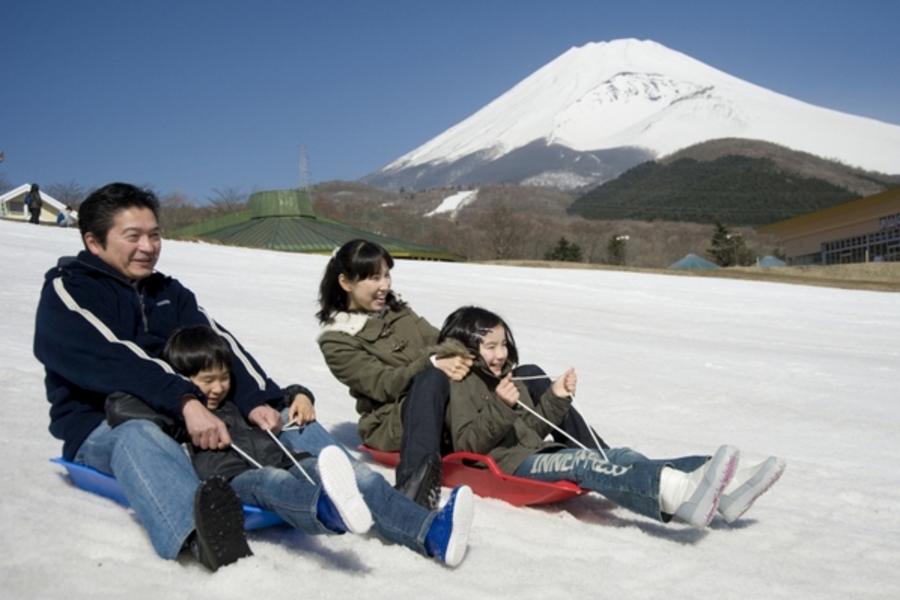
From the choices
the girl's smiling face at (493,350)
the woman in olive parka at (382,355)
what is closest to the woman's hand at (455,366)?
the woman in olive parka at (382,355)

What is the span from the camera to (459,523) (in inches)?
109

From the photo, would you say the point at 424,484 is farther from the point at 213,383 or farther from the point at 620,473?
the point at 213,383

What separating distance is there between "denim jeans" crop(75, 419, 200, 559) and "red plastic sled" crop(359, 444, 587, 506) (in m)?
1.18

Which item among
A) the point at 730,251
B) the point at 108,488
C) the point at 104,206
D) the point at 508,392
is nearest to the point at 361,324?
the point at 508,392

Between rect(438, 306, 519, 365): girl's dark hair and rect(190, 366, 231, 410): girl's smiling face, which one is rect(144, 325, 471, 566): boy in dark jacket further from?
rect(438, 306, 519, 365): girl's dark hair

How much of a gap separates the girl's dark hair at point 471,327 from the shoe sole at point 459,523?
46.8 inches

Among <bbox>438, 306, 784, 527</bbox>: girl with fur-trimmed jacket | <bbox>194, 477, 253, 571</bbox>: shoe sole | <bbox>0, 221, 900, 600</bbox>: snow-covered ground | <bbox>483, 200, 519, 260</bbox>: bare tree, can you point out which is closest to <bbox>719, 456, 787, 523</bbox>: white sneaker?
<bbox>438, 306, 784, 527</bbox>: girl with fur-trimmed jacket

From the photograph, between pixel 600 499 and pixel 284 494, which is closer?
pixel 284 494

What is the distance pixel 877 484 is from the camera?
436cm

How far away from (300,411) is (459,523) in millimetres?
955

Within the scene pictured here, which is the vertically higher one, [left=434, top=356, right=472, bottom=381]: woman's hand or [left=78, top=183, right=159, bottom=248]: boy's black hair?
[left=78, top=183, right=159, bottom=248]: boy's black hair

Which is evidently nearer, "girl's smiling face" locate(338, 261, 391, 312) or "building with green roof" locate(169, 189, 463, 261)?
"girl's smiling face" locate(338, 261, 391, 312)

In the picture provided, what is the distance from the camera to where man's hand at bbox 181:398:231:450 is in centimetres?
298

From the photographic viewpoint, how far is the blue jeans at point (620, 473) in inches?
125
